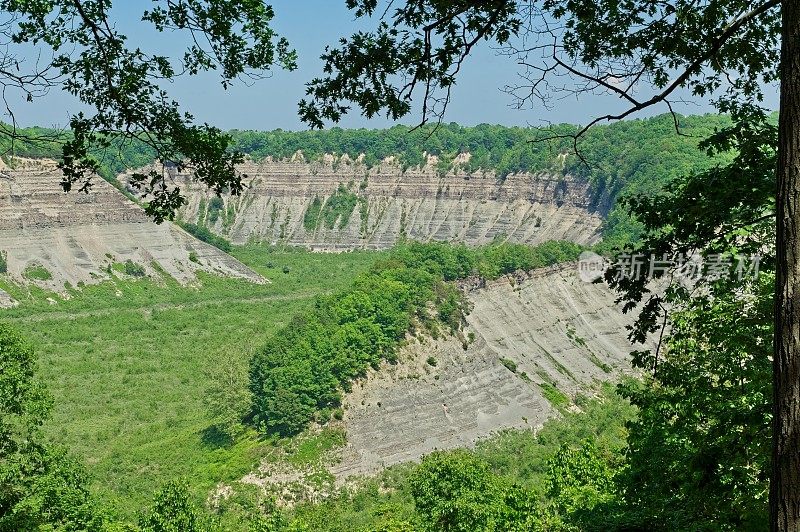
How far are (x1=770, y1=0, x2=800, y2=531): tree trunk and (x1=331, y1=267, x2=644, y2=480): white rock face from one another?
44.3m

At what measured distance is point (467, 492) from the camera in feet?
110

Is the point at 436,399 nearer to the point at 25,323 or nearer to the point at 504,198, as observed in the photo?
the point at 25,323

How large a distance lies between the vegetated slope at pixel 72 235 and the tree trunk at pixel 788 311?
99.3 meters

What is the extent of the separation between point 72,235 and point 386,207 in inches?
2515

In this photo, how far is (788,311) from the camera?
577 centimetres

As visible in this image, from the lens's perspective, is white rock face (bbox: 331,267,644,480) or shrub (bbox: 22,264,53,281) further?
shrub (bbox: 22,264,53,281)

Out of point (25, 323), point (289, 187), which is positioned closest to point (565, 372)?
point (25, 323)

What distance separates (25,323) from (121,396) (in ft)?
91.4

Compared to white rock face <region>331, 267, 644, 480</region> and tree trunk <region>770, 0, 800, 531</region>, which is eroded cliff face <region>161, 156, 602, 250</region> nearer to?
white rock face <region>331, 267, 644, 480</region>

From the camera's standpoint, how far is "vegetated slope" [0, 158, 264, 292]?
103188 mm

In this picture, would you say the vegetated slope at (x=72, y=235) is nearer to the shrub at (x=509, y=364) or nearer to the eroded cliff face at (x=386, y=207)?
the eroded cliff face at (x=386, y=207)

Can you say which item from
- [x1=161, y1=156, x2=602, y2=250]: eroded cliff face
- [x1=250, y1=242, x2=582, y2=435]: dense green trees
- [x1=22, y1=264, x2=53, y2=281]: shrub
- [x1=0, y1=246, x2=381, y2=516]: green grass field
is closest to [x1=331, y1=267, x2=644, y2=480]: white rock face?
[x1=250, y1=242, x2=582, y2=435]: dense green trees

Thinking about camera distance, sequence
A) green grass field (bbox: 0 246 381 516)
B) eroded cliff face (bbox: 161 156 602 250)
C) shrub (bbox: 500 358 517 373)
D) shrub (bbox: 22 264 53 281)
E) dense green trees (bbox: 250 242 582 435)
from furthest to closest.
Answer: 1. eroded cliff face (bbox: 161 156 602 250)
2. shrub (bbox: 22 264 53 281)
3. shrub (bbox: 500 358 517 373)
4. dense green trees (bbox: 250 242 582 435)
5. green grass field (bbox: 0 246 381 516)

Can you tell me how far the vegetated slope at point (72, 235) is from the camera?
10319 cm
